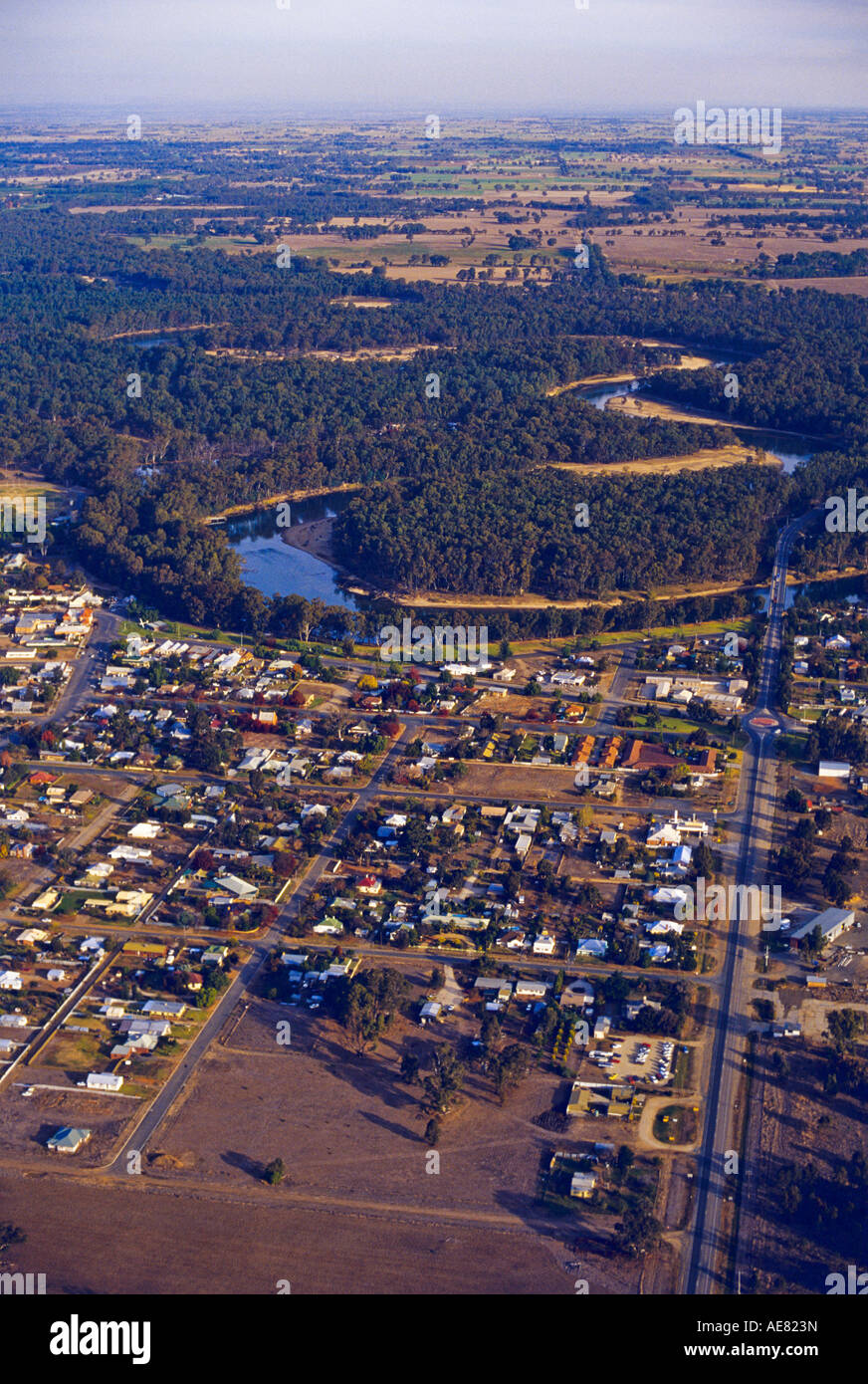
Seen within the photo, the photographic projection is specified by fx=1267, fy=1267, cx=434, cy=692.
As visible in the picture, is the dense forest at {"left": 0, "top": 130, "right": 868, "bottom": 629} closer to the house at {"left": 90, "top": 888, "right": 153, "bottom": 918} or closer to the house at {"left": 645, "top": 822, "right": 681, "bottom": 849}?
the house at {"left": 90, "top": 888, "right": 153, "bottom": 918}

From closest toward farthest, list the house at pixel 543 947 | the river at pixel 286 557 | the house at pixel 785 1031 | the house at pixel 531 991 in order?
the house at pixel 785 1031, the house at pixel 531 991, the house at pixel 543 947, the river at pixel 286 557

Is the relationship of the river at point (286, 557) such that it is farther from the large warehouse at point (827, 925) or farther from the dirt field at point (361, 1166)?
the dirt field at point (361, 1166)

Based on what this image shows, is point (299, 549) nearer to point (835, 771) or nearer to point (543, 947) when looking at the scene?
point (835, 771)

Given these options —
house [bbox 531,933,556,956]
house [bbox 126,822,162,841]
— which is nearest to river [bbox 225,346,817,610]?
house [bbox 126,822,162,841]

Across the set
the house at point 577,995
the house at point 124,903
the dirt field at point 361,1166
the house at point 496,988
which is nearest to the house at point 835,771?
the house at point 577,995

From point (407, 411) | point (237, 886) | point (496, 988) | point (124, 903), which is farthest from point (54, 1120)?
point (407, 411)
